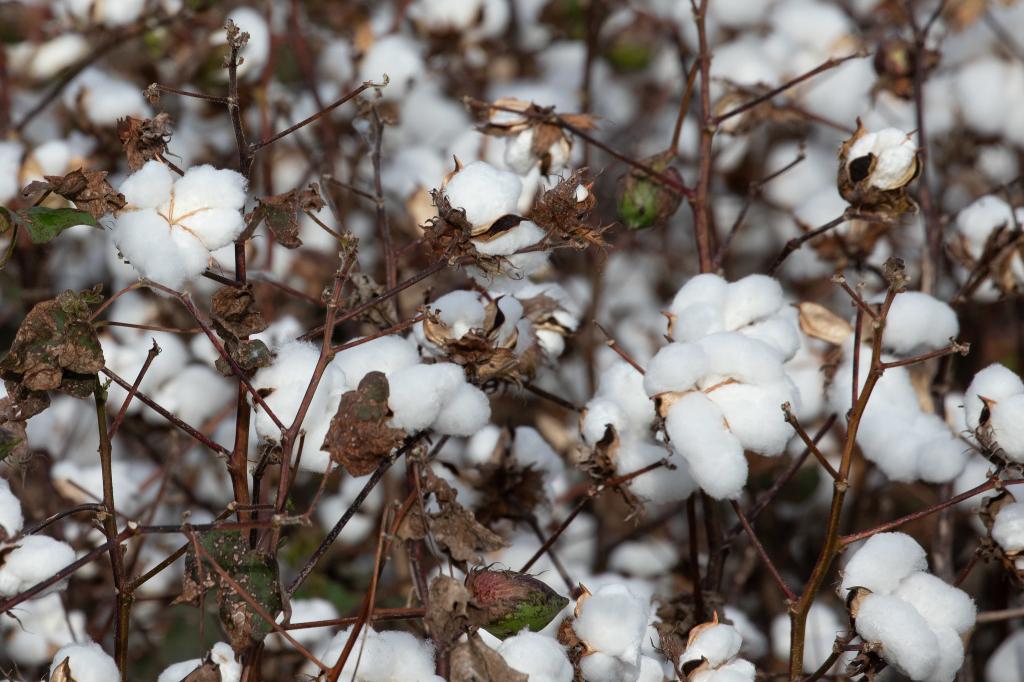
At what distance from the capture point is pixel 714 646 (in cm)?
97

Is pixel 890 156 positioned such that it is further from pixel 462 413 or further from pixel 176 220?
pixel 176 220

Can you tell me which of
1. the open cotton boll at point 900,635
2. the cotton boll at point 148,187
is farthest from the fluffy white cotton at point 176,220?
the open cotton boll at point 900,635

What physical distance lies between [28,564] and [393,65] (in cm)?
128

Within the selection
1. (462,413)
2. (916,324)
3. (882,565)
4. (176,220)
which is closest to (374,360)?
(462,413)

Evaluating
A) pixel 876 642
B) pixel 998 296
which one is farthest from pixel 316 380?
pixel 998 296

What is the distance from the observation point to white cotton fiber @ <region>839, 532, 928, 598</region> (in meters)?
0.99

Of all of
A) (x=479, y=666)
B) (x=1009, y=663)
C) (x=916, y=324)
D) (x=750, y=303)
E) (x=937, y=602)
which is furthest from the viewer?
(x=1009, y=663)

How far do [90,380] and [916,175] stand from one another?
0.84 metres

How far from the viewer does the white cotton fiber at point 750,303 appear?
112 cm

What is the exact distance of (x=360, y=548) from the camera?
194cm

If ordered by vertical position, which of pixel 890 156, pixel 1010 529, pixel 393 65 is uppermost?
pixel 393 65

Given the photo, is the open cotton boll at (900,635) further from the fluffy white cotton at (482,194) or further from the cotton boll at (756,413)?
the fluffy white cotton at (482,194)

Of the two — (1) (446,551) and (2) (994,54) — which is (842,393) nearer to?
(1) (446,551)

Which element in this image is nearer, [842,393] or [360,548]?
[842,393]
